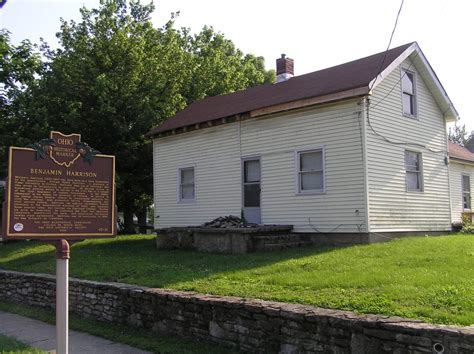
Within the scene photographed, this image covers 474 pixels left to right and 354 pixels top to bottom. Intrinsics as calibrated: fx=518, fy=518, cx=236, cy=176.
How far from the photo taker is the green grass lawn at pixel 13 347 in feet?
22.5

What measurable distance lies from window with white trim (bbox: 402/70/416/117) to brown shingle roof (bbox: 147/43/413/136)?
974 millimetres

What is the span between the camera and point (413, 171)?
15383 millimetres

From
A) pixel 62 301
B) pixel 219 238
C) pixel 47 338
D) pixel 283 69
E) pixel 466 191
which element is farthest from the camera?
pixel 466 191

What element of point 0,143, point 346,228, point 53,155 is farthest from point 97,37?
point 53,155

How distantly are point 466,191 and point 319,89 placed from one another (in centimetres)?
1056

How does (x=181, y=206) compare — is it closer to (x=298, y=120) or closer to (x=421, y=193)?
(x=298, y=120)

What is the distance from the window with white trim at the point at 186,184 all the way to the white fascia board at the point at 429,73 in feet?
23.3

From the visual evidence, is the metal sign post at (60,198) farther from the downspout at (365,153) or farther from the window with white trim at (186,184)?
the window with white trim at (186,184)

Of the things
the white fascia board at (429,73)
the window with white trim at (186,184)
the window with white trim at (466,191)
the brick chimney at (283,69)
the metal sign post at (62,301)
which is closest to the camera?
the metal sign post at (62,301)

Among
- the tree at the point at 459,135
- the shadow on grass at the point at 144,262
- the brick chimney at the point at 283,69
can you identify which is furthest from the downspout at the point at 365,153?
the tree at the point at 459,135

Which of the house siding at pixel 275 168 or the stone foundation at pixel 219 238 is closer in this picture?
the stone foundation at pixel 219 238

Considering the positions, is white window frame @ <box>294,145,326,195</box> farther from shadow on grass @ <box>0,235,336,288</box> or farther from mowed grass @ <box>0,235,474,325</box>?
mowed grass @ <box>0,235,474,325</box>

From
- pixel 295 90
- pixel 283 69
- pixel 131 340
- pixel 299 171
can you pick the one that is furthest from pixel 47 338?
pixel 283 69

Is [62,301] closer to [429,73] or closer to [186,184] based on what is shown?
[186,184]
